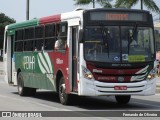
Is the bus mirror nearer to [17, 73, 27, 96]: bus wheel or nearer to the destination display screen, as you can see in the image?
the destination display screen

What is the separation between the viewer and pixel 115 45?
1606 centimetres

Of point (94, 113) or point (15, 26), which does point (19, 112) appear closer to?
point (94, 113)

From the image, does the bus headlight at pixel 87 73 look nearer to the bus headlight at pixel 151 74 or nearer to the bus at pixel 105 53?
the bus at pixel 105 53

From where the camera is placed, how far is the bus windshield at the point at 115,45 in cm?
1598

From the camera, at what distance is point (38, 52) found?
20047 mm

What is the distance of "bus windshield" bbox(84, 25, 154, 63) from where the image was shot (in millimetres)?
15977

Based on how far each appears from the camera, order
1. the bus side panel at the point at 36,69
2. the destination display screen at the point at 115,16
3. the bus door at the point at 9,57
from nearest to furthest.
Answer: the destination display screen at the point at 115,16, the bus side panel at the point at 36,69, the bus door at the point at 9,57

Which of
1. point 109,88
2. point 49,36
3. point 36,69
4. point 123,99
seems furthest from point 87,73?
point 36,69

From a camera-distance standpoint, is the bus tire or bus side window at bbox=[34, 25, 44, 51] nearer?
bus side window at bbox=[34, 25, 44, 51]

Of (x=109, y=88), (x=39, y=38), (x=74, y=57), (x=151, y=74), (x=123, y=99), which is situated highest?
(x=39, y=38)

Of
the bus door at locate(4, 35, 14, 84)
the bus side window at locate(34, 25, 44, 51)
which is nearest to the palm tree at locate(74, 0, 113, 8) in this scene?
the bus door at locate(4, 35, 14, 84)

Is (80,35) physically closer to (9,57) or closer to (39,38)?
(39,38)

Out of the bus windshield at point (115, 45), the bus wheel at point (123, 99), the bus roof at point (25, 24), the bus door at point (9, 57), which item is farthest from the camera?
the bus door at point (9, 57)

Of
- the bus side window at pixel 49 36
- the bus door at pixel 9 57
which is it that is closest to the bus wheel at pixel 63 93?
the bus side window at pixel 49 36
